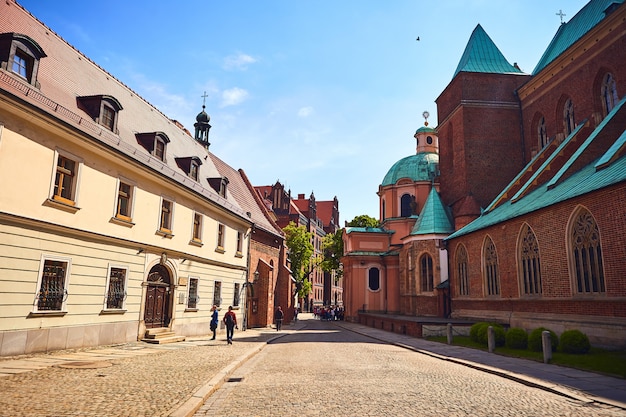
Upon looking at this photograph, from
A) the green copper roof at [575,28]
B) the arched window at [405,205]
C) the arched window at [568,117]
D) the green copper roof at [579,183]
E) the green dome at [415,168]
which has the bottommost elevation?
the green copper roof at [579,183]

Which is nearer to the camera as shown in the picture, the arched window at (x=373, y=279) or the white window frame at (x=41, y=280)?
the white window frame at (x=41, y=280)

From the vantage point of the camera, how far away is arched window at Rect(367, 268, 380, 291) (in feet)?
141

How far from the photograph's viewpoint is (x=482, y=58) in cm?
3456

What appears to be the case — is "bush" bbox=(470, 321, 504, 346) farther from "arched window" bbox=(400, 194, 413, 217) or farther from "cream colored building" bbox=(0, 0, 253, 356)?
"arched window" bbox=(400, 194, 413, 217)

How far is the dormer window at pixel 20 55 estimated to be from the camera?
12312 mm

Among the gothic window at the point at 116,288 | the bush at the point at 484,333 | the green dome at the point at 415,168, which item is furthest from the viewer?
the green dome at the point at 415,168

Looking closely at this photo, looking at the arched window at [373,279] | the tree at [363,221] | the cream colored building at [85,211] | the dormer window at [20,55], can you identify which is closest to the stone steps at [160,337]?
the cream colored building at [85,211]

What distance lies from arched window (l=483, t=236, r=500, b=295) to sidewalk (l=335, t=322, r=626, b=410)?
807 centimetres

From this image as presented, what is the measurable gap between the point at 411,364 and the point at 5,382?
976cm

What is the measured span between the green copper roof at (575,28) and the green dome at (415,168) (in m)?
16.3

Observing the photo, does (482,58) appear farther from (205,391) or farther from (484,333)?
(205,391)

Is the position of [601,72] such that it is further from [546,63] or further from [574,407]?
[574,407]

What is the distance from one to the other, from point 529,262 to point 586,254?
3882 millimetres

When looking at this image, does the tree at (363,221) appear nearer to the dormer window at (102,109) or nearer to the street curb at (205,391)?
the dormer window at (102,109)
